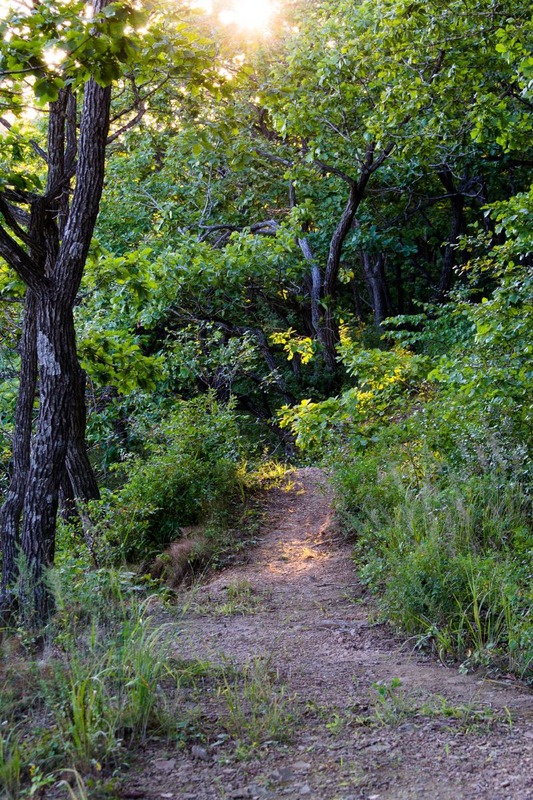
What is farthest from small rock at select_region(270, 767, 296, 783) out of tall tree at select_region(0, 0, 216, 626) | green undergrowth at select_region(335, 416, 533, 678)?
tall tree at select_region(0, 0, 216, 626)

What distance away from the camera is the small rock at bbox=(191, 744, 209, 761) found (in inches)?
119

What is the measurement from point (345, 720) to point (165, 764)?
2.97 feet

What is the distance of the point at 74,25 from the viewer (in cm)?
411

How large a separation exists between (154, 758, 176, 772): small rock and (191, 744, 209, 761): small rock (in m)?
0.10

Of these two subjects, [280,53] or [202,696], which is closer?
[202,696]

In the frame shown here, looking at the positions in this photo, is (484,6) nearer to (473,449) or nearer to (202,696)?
(473,449)

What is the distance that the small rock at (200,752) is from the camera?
3016 millimetres

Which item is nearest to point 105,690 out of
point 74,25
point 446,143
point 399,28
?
point 74,25

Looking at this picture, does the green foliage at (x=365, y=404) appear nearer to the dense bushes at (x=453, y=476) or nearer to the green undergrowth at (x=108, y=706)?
the dense bushes at (x=453, y=476)

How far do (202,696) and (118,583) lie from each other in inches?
43.2

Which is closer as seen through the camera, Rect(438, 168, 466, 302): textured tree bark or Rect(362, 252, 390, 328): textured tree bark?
Rect(438, 168, 466, 302): textured tree bark

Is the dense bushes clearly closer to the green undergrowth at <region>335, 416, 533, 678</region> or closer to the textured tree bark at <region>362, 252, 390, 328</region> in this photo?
the green undergrowth at <region>335, 416, 533, 678</region>

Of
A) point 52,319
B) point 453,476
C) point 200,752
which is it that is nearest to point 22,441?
point 52,319

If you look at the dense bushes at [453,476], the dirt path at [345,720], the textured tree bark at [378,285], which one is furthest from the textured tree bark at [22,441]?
the textured tree bark at [378,285]
